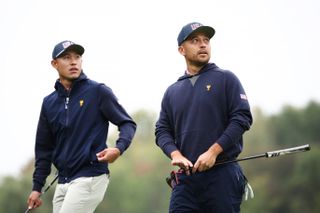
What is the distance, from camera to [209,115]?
950 centimetres

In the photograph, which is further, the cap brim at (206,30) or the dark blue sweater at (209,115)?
the cap brim at (206,30)

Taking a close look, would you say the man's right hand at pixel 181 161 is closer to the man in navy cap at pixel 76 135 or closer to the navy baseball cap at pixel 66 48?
the man in navy cap at pixel 76 135

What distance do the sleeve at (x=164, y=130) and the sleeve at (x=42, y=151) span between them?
6.12 feet

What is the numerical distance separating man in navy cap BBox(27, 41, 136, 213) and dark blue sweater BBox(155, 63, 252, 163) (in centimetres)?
100

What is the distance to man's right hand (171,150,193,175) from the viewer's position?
9.30 m

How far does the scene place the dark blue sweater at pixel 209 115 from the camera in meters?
9.42

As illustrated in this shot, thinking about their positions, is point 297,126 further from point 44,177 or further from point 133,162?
point 44,177

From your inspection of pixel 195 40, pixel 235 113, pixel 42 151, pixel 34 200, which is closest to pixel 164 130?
pixel 235 113

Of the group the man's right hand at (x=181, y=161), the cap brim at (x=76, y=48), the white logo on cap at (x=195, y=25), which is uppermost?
the cap brim at (x=76, y=48)

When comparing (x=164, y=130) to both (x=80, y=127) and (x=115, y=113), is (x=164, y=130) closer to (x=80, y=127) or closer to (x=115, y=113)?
(x=115, y=113)

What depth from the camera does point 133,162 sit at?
134 metres

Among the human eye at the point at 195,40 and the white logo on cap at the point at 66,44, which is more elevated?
the white logo on cap at the point at 66,44

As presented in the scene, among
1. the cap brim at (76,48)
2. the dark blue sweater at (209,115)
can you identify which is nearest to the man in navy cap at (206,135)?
the dark blue sweater at (209,115)

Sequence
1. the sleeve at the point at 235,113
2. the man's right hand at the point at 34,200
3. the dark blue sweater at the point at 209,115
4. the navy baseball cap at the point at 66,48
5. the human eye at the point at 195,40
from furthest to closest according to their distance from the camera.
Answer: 1. the man's right hand at the point at 34,200
2. the navy baseball cap at the point at 66,48
3. the human eye at the point at 195,40
4. the dark blue sweater at the point at 209,115
5. the sleeve at the point at 235,113
